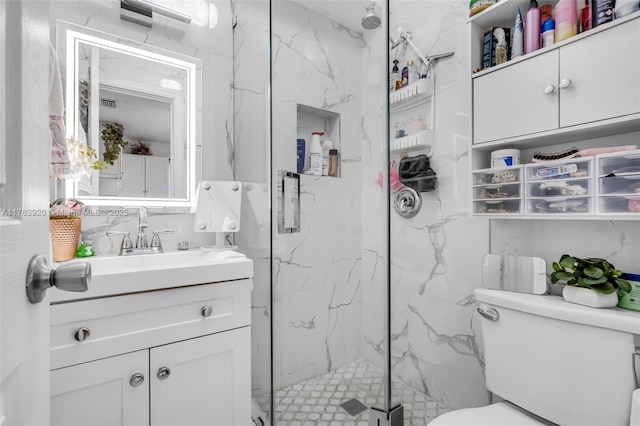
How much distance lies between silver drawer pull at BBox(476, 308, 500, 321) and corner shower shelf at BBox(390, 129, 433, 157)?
1.96ft

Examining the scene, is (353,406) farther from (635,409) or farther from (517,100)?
(517,100)

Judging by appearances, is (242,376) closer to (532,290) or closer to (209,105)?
(532,290)

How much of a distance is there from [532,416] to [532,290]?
0.40 m

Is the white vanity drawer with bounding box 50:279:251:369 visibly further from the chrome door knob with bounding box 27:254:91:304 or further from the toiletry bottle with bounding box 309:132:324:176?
the chrome door knob with bounding box 27:254:91:304

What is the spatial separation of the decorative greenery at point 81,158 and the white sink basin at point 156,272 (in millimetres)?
369

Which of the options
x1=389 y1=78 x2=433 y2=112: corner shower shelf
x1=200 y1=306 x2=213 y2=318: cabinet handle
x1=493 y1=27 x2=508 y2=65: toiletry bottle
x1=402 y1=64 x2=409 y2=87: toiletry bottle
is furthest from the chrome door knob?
x1=493 y1=27 x2=508 y2=65: toiletry bottle

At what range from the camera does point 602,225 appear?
1019 mm

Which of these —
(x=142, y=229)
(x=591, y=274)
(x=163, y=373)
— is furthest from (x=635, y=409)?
(x=142, y=229)

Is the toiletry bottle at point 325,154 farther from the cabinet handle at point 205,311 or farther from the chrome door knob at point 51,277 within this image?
the chrome door knob at point 51,277

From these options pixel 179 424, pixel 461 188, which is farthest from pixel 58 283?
pixel 461 188

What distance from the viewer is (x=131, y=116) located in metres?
1.51

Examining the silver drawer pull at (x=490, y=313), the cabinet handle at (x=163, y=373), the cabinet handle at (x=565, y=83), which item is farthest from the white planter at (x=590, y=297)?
the cabinet handle at (x=163, y=373)

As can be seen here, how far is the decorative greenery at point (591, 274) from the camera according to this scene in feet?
2.99

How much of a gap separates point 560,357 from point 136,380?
1322mm
